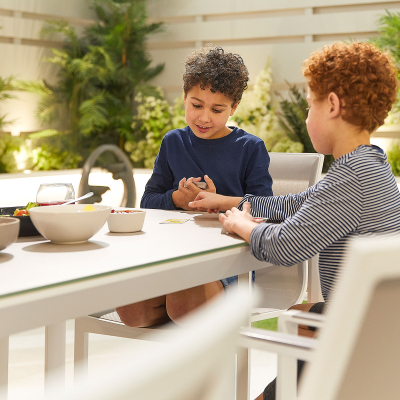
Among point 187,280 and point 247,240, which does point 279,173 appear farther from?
point 187,280

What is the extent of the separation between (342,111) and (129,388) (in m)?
1.01

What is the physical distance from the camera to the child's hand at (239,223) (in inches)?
46.7

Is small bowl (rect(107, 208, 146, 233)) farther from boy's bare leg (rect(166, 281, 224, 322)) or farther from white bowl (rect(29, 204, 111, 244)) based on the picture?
boy's bare leg (rect(166, 281, 224, 322))

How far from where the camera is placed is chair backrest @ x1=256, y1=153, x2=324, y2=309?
6.09ft

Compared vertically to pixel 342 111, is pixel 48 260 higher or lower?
lower

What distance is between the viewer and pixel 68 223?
107 centimetres

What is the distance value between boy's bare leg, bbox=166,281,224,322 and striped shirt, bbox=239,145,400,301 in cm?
30

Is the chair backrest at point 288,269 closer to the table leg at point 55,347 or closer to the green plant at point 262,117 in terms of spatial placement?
the table leg at point 55,347

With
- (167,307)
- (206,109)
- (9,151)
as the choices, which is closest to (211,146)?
(206,109)

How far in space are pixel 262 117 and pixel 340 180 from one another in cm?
426

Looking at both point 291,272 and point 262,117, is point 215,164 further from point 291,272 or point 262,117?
point 262,117

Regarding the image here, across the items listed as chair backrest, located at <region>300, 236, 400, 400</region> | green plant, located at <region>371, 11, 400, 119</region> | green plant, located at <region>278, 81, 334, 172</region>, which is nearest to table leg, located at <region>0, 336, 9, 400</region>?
chair backrest, located at <region>300, 236, 400, 400</region>

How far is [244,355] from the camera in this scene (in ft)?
4.26

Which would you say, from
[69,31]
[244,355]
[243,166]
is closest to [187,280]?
[244,355]
